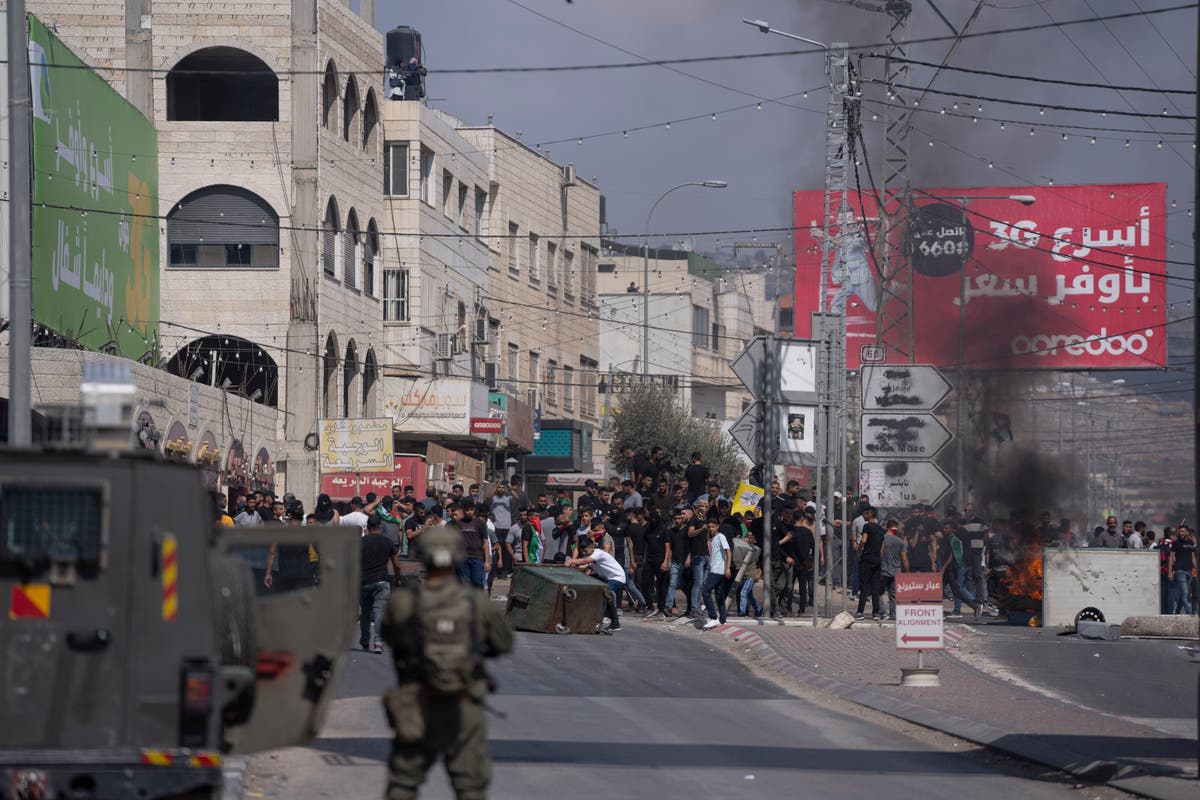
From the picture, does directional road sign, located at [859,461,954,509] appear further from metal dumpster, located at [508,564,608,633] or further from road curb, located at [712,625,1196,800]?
metal dumpster, located at [508,564,608,633]

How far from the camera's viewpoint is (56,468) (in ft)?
22.5

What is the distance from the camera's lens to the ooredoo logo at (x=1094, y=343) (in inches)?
1906

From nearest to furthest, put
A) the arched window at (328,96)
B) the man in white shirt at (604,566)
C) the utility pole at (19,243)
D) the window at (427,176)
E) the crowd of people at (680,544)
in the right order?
the utility pole at (19,243) < the crowd of people at (680,544) < the man in white shirt at (604,566) < the arched window at (328,96) < the window at (427,176)

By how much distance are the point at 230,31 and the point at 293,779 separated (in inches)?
1324

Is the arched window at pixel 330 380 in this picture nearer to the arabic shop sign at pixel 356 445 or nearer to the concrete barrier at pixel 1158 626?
the arabic shop sign at pixel 356 445

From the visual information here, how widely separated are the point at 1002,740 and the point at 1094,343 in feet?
124

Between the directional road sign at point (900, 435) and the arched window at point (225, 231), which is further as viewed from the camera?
the arched window at point (225, 231)

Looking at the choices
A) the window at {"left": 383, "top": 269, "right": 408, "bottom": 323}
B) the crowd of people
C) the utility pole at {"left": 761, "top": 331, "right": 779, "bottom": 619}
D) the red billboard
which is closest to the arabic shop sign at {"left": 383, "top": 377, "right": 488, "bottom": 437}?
the window at {"left": 383, "top": 269, "right": 408, "bottom": 323}

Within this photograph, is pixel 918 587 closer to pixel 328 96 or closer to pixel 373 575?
pixel 373 575

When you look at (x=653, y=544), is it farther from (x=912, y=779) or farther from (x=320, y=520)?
(x=912, y=779)

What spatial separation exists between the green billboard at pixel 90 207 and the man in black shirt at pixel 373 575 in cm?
1126

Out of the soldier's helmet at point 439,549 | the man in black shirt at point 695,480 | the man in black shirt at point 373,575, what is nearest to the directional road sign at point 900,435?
the man in black shirt at point 373,575

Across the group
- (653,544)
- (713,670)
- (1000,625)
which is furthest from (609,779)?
(1000,625)

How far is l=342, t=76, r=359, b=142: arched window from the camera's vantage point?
4534 centimetres
